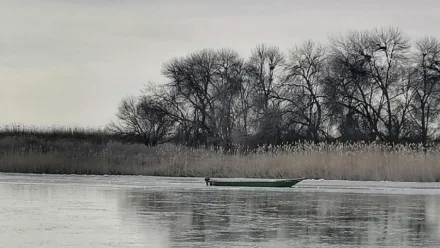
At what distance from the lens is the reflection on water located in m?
10.8

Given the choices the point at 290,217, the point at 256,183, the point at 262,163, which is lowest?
the point at 290,217

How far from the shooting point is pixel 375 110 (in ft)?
173

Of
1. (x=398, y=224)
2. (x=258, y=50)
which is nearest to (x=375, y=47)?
(x=258, y=50)

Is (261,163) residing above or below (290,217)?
above

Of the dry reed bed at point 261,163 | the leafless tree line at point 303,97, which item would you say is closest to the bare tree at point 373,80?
the leafless tree line at point 303,97

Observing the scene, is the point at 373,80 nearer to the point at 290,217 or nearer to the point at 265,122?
the point at 265,122

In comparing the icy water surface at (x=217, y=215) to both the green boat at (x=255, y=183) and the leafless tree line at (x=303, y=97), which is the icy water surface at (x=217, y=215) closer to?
the green boat at (x=255, y=183)

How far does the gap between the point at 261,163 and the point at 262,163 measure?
0.05 meters

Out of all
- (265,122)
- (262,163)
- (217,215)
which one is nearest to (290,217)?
(217,215)

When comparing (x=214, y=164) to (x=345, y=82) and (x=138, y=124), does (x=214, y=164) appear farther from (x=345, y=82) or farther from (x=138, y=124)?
(x=138, y=124)

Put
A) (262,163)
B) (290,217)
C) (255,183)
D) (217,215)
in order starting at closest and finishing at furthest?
(290,217)
(217,215)
(255,183)
(262,163)

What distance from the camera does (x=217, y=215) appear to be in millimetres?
13953

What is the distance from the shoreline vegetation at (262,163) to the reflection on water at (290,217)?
17.3 ft

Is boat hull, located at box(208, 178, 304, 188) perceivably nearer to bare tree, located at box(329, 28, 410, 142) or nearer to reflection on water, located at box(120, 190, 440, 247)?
reflection on water, located at box(120, 190, 440, 247)
